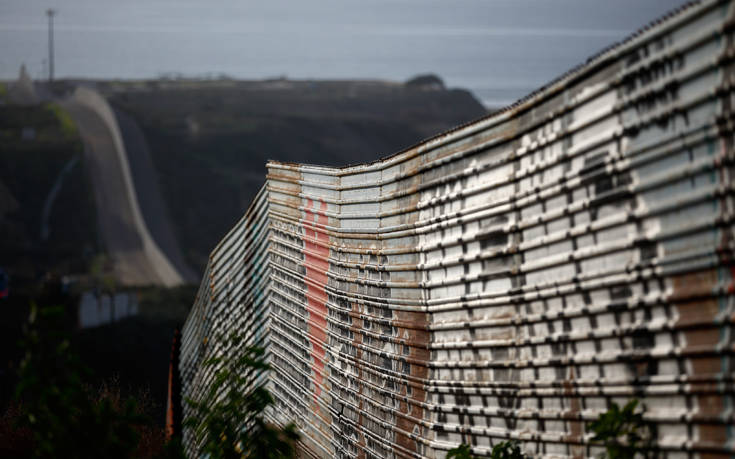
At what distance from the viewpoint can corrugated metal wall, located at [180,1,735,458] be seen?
13.3 ft

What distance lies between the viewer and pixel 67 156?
58781 millimetres

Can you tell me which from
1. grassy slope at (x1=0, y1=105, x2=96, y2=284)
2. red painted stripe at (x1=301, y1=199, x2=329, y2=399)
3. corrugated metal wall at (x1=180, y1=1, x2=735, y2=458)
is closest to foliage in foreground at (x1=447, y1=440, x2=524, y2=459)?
corrugated metal wall at (x1=180, y1=1, x2=735, y2=458)

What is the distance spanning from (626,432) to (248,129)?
237 ft

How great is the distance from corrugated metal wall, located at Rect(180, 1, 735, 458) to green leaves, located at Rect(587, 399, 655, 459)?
87 mm

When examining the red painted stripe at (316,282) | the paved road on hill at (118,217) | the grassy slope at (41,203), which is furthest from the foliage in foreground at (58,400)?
the paved road on hill at (118,217)

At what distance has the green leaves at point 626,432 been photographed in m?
4.35

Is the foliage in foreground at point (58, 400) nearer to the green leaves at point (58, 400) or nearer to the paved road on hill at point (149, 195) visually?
the green leaves at point (58, 400)

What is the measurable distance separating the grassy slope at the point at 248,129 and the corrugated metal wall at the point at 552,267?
1691 inches

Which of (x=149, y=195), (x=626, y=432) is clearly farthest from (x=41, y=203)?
(x=626, y=432)

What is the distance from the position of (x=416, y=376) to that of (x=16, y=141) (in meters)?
59.2

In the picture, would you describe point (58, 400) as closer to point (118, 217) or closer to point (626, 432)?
point (626, 432)

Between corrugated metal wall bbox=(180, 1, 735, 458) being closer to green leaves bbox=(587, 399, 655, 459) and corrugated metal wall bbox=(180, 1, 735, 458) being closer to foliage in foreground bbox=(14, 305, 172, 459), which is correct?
green leaves bbox=(587, 399, 655, 459)

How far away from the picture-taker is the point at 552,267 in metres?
5.03

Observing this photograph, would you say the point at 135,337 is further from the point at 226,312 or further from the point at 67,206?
the point at 67,206
